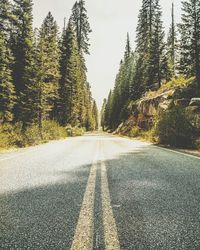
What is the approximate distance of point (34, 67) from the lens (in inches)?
1104

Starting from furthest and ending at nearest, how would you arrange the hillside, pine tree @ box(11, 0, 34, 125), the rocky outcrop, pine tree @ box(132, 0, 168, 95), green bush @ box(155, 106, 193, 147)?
pine tree @ box(132, 0, 168, 95) → pine tree @ box(11, 0, 34, 125) → the rocky outcrop → the hillside → green bush @ box(155, 106, 193, 147)

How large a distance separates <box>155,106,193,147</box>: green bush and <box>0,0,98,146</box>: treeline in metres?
9.42

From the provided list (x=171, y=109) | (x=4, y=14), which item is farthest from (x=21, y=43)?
(x=171, y=109)

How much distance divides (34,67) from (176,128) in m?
16.6

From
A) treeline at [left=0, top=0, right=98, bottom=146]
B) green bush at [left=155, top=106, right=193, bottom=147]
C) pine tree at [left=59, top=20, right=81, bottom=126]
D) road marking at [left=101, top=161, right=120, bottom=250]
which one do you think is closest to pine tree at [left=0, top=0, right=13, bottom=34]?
treeline at [left=0, top=0, right=98, bottom=146]

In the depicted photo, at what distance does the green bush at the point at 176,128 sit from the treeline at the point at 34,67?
9418 millimetres

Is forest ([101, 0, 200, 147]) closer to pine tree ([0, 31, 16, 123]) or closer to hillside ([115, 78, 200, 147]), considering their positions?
hillside ([115, 78, 200, 147])

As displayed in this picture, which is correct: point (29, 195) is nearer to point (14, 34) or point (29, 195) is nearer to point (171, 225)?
point (171, 225)

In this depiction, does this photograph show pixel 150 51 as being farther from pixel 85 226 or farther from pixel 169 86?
pixel 85 226

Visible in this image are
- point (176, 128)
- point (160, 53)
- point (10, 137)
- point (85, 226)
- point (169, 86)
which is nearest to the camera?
point (85, 226)

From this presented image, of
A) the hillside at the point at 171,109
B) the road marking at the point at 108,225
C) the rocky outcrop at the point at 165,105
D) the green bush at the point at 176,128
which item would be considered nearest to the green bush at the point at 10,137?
the green bush at the point at 176,128

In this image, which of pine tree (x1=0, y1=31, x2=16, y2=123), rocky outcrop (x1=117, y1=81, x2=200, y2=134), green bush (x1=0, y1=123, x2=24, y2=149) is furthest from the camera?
pine tree (x1=0, y1=31, x2=16, y2=123)

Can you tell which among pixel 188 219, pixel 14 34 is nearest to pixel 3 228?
pixel 188 219

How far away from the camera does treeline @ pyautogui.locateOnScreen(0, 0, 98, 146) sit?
27.7 meters
